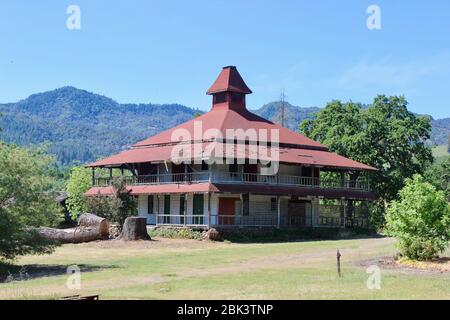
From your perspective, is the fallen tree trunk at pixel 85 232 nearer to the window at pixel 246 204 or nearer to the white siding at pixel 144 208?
the white siding at pixel 144 208

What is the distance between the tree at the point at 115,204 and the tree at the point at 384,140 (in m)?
18.4

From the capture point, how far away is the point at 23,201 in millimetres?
23094

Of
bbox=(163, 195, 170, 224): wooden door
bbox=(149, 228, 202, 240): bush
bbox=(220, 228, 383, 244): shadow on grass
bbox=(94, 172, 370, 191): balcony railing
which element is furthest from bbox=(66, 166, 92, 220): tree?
bbox=(220, 228, 383, 244): shadow on grass

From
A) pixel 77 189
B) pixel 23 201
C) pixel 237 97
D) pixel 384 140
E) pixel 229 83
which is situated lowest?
pixel 23 201

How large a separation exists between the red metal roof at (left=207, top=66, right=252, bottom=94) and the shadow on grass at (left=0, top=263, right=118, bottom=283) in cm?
2820

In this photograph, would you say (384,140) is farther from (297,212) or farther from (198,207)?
(198,207)

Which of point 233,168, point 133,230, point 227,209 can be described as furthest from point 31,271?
point 233,168

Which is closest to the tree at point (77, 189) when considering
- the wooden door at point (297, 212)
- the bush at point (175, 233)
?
the bush at point (175, 233)

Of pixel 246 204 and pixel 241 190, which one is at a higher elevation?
pixel 241 190

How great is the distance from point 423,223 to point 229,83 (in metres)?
30.5

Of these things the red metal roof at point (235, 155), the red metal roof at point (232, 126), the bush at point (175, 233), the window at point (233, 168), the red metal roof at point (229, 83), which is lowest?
the bush at point (175, 233)

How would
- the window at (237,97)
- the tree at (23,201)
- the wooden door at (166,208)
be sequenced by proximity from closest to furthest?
1. the tree at (23,201)
2. the wooden door at (166,208)
3. the window at (237,97)

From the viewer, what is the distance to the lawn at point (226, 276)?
1541cm
